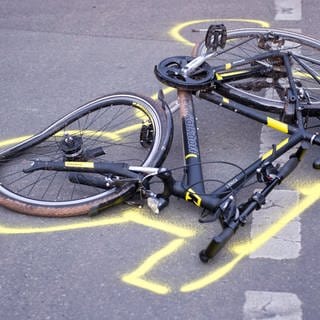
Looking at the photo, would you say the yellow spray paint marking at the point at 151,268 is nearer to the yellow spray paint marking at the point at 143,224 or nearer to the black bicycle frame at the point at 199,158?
the yellow spray paint marking at the point at 143,224

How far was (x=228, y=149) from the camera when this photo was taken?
13.6ft

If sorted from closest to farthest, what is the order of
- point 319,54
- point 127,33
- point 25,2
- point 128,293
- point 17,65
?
point 128,293 < point 319,54 < point 17,65 < point 127,33 < point 25,2

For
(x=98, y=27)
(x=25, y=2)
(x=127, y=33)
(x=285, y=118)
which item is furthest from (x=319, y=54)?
(x=25, y=2)

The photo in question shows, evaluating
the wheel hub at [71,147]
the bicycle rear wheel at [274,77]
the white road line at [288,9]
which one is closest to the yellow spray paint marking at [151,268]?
the wheel hub at [71,147]

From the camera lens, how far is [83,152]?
12.2ft

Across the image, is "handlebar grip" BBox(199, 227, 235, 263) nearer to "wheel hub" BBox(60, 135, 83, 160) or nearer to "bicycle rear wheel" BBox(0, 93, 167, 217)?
"bicycle rear wheel" BBox(0, 93, 167, 217)

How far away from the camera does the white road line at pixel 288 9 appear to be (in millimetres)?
6227

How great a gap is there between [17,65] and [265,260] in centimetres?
335

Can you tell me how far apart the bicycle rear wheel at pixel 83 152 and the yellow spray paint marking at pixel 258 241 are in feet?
2.34

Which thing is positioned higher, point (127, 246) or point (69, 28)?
point (69, 28)

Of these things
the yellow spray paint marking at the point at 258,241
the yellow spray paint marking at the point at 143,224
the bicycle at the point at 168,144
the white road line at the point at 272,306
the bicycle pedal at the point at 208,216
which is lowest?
the white road line at the point at 272,306

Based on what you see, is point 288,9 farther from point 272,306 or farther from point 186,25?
point 272,306

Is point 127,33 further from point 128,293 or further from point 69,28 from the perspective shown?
point 128,293

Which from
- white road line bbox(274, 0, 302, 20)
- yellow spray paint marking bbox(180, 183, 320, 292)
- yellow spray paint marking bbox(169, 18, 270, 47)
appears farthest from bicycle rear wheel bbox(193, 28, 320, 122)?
white road line bbox(274, 0, 302, 20)
